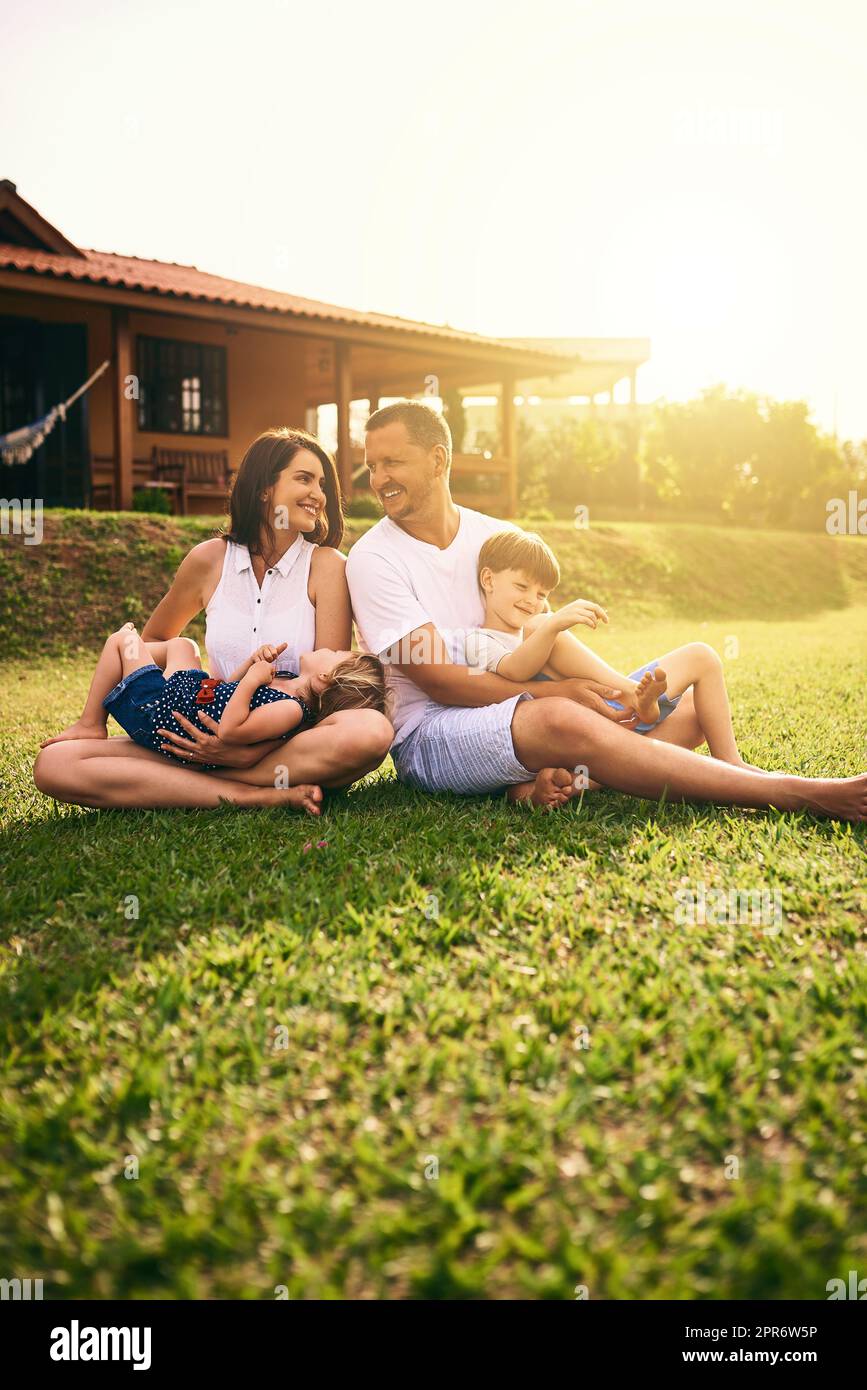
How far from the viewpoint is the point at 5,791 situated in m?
4.13

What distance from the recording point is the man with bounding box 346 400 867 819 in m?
3.29

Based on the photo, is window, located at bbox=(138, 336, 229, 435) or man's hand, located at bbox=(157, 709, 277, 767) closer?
man's hand, located at bbox=(157, 709, 277, 767)

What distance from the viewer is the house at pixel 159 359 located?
13.0 meters

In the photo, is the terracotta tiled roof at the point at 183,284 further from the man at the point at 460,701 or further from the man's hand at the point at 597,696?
the man's hand at the point at 597,696

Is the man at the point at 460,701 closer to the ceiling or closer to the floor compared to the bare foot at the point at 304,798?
closer to the ceiling

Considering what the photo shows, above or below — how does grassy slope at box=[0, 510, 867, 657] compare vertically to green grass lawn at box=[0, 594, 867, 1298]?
above

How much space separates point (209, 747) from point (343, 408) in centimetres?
1232

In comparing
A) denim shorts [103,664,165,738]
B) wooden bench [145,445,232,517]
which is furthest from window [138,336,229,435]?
denim shorts [103,664,165,738]

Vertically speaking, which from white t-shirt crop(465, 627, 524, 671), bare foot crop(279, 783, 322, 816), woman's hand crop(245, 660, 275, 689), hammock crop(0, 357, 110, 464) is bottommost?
bare foot crop(279, 783, 322, 816)

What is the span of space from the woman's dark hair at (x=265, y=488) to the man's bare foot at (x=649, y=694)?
1425mm

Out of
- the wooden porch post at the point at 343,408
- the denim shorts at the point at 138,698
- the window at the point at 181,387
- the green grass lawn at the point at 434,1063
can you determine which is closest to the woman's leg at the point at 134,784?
the denim shorts at the point at 138,698

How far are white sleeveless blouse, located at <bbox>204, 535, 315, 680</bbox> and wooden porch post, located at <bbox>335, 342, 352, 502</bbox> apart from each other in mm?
11196

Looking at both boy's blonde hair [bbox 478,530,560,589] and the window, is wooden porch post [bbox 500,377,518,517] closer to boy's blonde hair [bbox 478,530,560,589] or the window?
the window
